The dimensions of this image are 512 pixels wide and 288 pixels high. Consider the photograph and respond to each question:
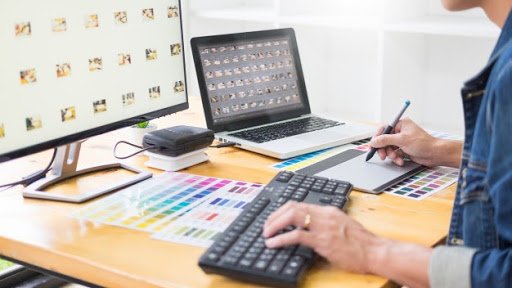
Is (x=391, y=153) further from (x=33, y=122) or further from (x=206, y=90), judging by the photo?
(x=33, y=122)

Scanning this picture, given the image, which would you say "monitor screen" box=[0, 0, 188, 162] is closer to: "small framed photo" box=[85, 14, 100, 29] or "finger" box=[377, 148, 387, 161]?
"small framed photo" box=[85, 14, 100, 29]

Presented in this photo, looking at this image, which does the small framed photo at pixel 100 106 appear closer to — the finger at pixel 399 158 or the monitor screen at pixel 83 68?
the monitor screen at pixel 83 68

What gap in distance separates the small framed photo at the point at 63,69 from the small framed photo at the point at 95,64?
57 millimetres

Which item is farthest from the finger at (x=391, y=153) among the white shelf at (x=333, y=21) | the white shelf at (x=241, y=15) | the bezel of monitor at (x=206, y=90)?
the white shelf at (x=241, y=15)

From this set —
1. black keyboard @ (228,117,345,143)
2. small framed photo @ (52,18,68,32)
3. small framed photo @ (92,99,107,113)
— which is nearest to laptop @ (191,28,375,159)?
black keyboard @ (228,117,345,143)

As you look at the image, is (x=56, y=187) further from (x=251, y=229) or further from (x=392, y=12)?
(x=392, y=12)

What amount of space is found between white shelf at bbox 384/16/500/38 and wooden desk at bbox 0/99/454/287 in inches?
42.0

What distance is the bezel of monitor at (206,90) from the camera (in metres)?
1.80

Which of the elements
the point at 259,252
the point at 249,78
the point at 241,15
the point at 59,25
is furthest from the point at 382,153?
the point at 241,15

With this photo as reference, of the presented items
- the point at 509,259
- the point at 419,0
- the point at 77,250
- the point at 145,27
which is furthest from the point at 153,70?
the point at 419,0

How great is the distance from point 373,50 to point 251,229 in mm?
2004

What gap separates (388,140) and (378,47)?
1167mm

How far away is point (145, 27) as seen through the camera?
159 cm

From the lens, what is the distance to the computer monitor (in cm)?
131
